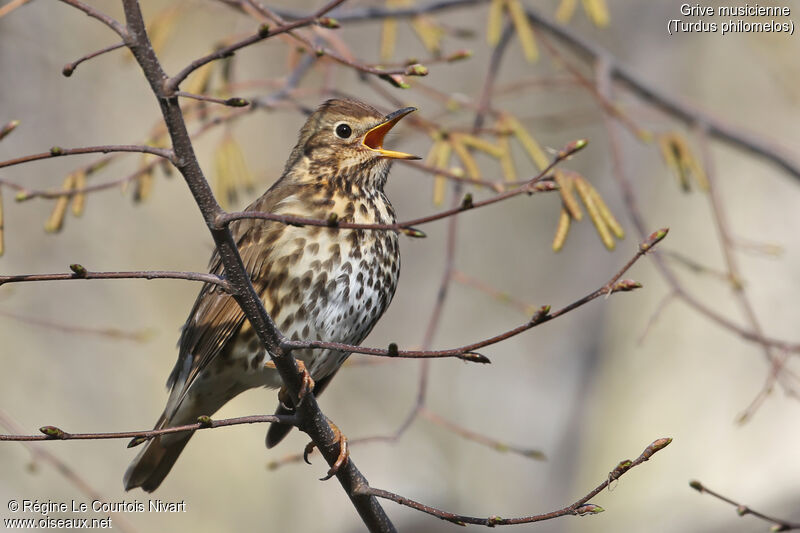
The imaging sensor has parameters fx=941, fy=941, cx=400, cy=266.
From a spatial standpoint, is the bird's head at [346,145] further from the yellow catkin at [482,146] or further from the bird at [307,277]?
the yellow catkin at [482,146]

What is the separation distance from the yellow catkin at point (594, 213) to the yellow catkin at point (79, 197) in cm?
204

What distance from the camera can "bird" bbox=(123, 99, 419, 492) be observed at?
3.70 metres

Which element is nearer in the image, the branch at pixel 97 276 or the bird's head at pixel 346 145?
the branch at pixel 97 276

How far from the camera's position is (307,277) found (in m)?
3.68

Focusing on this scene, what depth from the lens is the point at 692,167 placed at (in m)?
4.46

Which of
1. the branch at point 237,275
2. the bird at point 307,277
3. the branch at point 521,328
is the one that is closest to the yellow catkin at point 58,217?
the bird at point 307,277

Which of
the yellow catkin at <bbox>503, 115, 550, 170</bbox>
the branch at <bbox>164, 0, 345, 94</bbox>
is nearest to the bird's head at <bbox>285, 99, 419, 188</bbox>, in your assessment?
the yellow catkin at <bbox>503, 115, 550, 170</bbox>

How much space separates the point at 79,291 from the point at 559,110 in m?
5.15

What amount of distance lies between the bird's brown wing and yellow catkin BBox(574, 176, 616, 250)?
3.83ft

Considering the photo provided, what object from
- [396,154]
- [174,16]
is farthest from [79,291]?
[396,154]

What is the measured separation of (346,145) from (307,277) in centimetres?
79

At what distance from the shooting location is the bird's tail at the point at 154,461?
13.6ft

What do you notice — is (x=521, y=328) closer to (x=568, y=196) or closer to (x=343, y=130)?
(x=568, y=196)

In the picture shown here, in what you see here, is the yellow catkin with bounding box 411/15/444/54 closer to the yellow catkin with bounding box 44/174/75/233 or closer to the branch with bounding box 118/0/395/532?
the yellow catkin with bounding box 44/174/75/233
